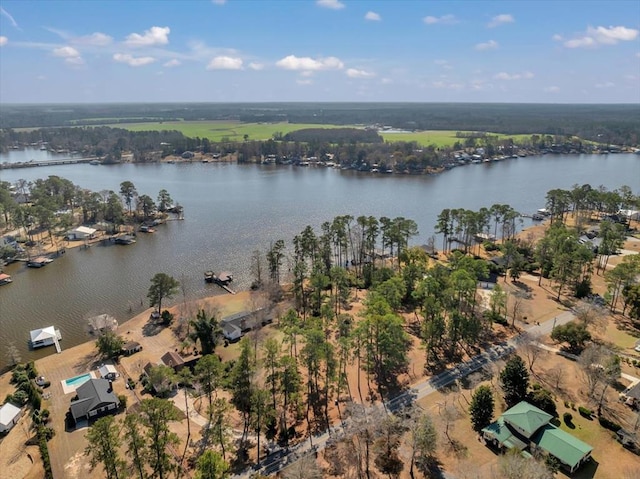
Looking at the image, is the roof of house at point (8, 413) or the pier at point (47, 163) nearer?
the roof of house at point (8, 413)

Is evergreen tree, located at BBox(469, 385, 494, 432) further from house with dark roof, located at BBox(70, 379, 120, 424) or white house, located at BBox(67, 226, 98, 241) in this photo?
white house, located at BBox(67, 226, 98, 241)

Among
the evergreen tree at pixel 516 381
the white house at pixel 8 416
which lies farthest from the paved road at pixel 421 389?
the white house at pixel 8 416

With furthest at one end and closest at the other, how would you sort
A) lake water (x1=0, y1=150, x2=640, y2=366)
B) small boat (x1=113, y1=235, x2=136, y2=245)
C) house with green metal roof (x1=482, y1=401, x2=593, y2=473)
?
small boat (x1=113, y1=235, x2=136, y2=245), lake water (x1=0, y1=150, x2=640, y2=366), house with green metal roof (x1=482, y1=401, x2=593, y2=473)

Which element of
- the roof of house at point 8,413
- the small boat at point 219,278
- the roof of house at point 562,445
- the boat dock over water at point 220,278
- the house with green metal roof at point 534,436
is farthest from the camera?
the small boat at point 219,278

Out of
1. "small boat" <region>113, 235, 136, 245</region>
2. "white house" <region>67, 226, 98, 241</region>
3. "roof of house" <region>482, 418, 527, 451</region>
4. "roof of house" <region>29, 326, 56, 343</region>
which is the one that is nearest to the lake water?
"roof of house" <region>29, 326, 56, 343</region>

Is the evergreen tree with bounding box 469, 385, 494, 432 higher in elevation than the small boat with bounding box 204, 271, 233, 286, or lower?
higher

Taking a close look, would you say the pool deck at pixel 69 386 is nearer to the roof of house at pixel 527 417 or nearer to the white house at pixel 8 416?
the white house at pixel 8 416

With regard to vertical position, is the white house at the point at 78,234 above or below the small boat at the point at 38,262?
above
